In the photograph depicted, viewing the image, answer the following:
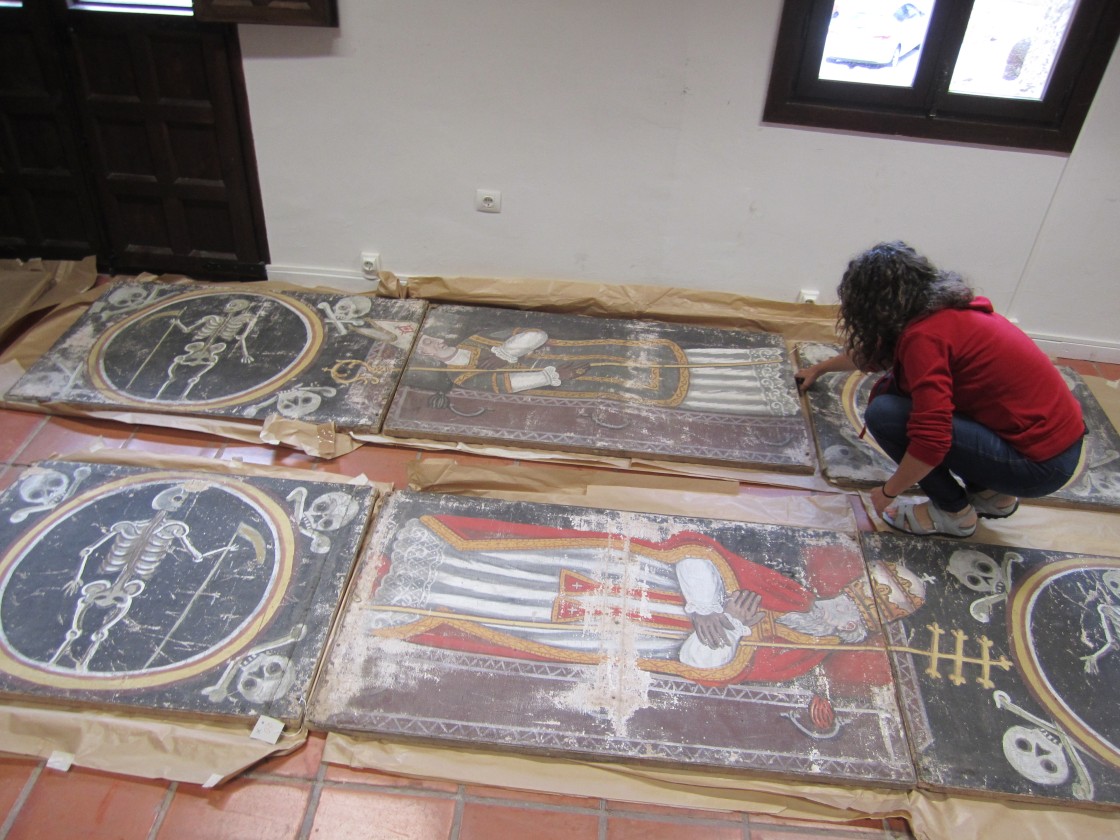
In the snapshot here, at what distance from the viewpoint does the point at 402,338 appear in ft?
9.64

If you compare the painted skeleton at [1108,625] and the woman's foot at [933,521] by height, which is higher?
the woman's foot at [933,521]

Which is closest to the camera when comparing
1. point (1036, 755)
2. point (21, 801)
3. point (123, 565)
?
point (21, 801)

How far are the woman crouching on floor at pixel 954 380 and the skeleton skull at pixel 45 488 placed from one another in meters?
2.15

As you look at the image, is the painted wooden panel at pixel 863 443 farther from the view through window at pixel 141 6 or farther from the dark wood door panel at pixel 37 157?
the dark wood door panel at pixel 37 157

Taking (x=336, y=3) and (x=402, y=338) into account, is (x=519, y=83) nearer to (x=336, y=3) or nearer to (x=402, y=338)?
(x=336, y=3)

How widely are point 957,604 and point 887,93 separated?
1653 millimetres

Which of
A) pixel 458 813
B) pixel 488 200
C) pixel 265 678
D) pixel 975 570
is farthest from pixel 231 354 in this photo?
pixel 975 570

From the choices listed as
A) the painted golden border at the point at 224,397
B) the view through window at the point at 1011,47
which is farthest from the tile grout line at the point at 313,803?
the view through window at the point at 1011,47

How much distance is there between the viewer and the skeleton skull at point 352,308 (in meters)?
3.03

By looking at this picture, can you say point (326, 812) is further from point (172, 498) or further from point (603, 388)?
point (603, 388)

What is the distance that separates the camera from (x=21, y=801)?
1.70 m

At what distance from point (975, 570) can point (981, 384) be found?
1.75ft

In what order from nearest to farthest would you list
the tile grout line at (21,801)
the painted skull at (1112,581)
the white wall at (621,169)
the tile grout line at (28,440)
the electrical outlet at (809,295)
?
the tile grout line at (21,801) → the painted skull at (1112,581) → the tile grout line at (28,440) → the white wall at (621,169) → the electrical outlet at (809,295)

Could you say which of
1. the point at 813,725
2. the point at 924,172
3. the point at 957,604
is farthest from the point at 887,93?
the point at 813,725
